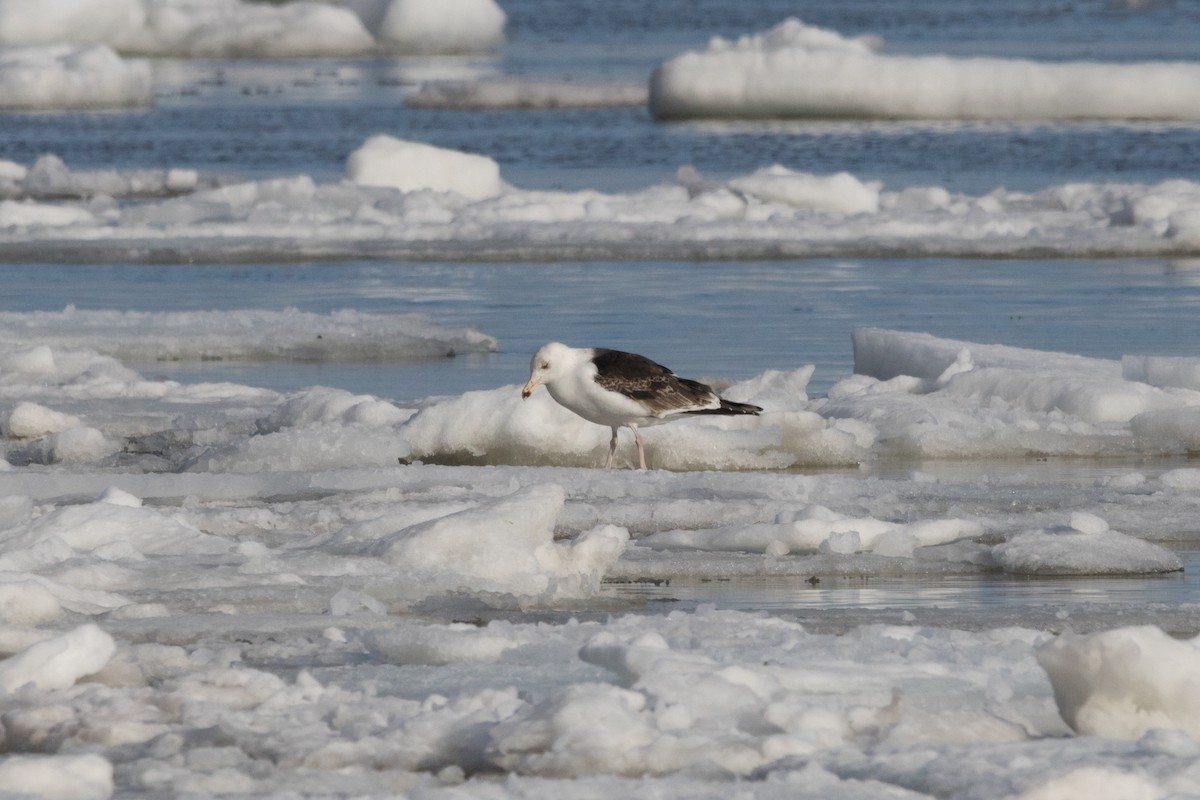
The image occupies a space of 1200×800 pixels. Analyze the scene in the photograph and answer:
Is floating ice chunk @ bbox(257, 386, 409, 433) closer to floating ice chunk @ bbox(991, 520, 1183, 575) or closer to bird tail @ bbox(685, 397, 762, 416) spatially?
bird tail @ bbox(685, 397, 762, 416)

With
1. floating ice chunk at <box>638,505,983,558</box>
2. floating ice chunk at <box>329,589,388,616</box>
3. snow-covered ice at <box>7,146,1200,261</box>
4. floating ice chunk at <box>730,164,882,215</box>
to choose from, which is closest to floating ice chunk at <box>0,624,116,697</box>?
floating ice chunk at <box>329,589,388,616</box>

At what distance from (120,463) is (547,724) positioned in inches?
167

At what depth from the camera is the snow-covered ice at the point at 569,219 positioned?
51.9ft

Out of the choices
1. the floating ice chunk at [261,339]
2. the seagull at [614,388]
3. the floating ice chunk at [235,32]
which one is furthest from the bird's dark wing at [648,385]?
the floating ice chunk at [235,32]

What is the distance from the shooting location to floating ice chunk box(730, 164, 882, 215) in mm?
18141

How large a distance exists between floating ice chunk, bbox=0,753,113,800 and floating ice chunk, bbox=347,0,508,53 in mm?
39608

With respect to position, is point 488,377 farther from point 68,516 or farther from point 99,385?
point 68,516

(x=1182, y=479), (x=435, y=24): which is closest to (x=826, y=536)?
(x=1182, y=479)

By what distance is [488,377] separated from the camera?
33.4ft

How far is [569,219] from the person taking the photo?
1741 centimetres

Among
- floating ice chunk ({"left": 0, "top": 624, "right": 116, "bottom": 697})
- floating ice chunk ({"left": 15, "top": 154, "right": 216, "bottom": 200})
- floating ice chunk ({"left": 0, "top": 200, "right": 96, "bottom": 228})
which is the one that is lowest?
floating ice chunk ({"left": 15, "top": 154, "right": 216, "bottom": 200})

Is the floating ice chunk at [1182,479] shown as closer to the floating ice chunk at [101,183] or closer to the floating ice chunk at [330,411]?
the floating ice chunk at [330,411]

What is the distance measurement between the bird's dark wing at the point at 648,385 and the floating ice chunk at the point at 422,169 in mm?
11573

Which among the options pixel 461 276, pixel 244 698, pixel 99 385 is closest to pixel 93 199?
pixel 461 276
